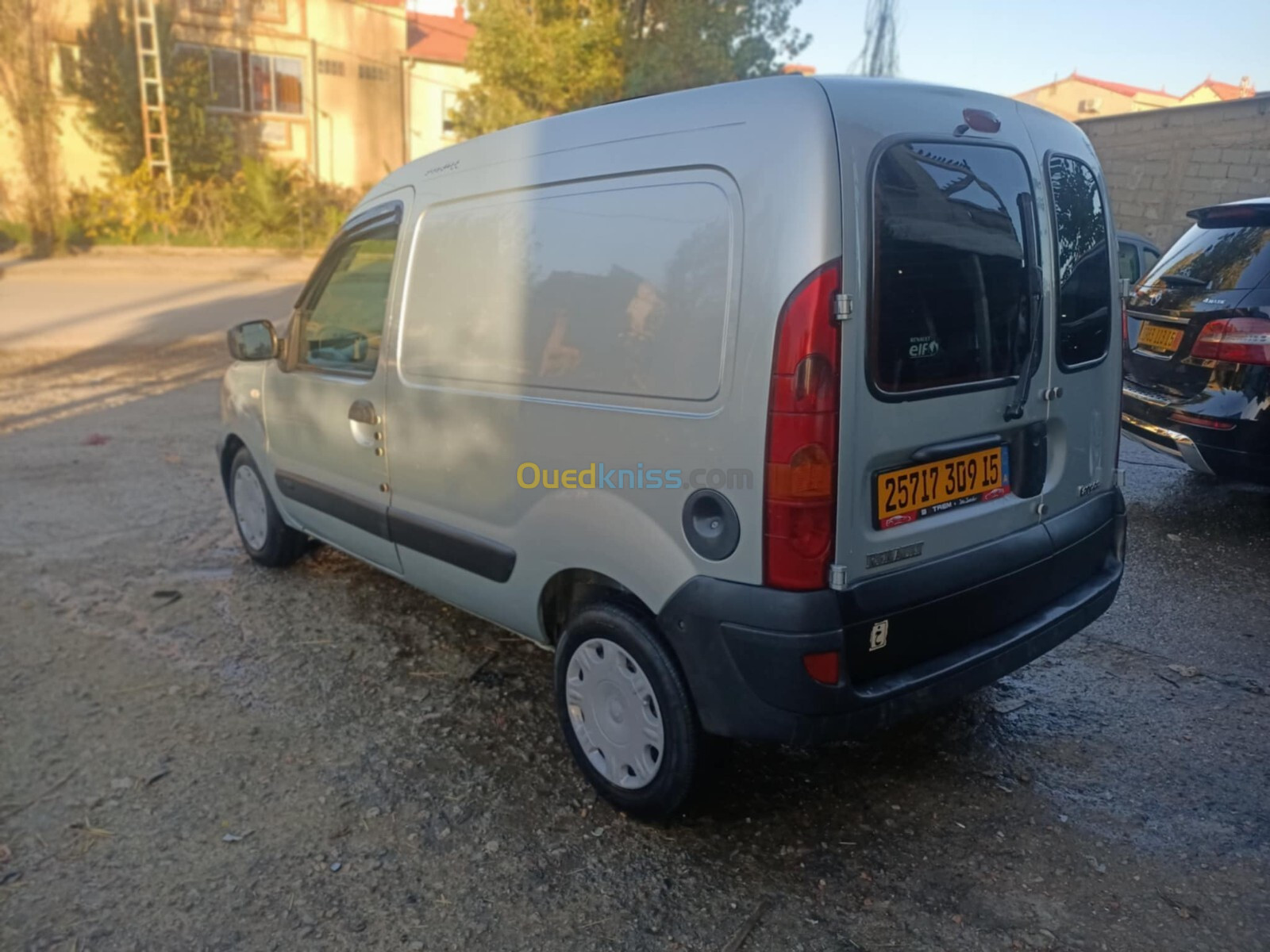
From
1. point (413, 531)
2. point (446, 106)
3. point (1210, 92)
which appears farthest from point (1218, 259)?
point (1210, 92)

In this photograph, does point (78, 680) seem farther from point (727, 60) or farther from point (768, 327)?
point (727, 60)

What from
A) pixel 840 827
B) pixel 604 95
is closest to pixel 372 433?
pixel 840 827

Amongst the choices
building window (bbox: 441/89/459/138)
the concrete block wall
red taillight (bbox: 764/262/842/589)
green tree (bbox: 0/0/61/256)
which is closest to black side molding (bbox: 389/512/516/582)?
red taillight (bbox: 764/262/842/589)

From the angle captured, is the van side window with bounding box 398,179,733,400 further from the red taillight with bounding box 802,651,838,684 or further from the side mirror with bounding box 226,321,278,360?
the side mirror with bounding box 226,321,278,360

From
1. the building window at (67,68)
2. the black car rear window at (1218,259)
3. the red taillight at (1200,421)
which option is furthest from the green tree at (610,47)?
the red taillight at (1200,421)

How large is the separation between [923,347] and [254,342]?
3.12 metres

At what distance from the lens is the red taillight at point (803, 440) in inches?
89.8

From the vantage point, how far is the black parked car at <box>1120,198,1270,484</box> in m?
4.78

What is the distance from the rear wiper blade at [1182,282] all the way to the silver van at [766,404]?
2427mm

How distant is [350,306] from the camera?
158 inches

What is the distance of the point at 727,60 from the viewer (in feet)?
62.2

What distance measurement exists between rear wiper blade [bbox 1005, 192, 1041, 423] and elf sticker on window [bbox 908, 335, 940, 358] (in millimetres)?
386

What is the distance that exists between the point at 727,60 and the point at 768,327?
18.5m

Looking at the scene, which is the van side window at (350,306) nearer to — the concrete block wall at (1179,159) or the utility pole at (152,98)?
the concrete block wall at (1179,159)
